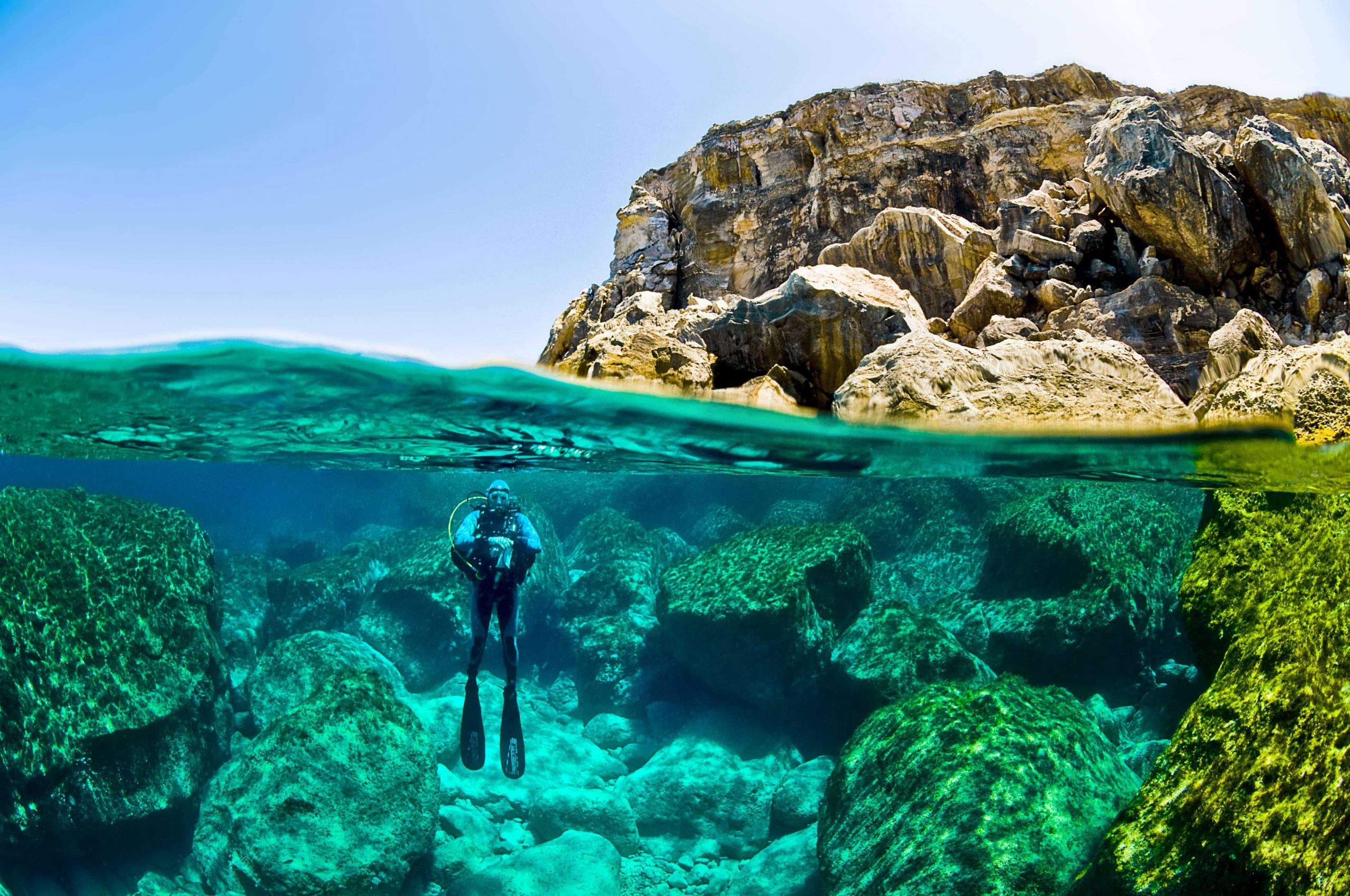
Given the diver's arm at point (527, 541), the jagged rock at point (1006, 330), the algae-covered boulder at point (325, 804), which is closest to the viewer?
the algae-covered boulder at point (325, 804)

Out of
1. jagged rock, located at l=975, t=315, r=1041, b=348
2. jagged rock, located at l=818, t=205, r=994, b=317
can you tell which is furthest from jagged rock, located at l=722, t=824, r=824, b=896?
jagged rock, located at l=818, t=205, r=994, b=317

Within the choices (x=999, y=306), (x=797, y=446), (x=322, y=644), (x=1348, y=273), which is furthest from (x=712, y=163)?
(x=322, y=644)

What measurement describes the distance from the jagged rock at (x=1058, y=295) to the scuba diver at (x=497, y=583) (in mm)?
9141

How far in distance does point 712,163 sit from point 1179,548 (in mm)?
15246

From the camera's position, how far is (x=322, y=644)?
46.1 feet

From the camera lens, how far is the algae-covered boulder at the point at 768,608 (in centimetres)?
1245

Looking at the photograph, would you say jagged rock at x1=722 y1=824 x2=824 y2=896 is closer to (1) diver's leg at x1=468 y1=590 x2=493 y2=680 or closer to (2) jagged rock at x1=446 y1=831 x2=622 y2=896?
(2) jagged rock at x1=446 y1=831 x2=622 y2=896

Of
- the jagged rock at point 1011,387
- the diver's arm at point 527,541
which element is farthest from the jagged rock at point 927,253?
the diver's arm at point 527,541

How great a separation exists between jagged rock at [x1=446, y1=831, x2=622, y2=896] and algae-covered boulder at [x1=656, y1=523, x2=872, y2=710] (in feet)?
12.6

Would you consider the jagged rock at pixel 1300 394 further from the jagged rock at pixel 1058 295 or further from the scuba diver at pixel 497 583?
the scuba diver at pixel 497 583

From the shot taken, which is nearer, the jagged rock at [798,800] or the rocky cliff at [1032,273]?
the rocky cliff at [1032,273]

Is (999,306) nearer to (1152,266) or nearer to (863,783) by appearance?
(1152,266)

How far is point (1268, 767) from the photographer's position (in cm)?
475

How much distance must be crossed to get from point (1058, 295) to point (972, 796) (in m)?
8.13
